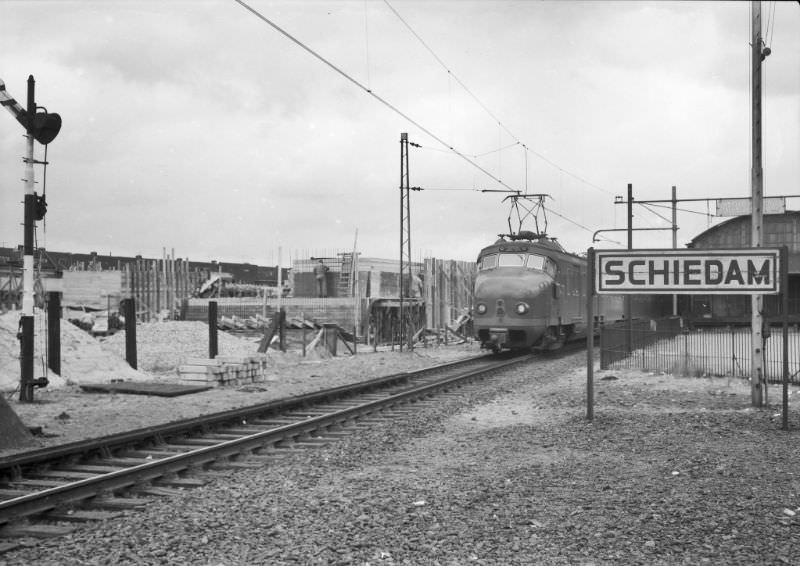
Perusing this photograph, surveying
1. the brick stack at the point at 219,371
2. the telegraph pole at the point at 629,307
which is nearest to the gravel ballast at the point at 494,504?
the brick stack at the point at 219,371

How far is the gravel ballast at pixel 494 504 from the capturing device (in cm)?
550

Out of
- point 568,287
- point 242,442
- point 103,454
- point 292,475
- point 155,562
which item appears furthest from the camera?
point 568,287

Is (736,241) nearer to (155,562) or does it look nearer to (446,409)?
(446,409)

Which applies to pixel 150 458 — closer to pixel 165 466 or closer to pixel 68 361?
pixel 165 466

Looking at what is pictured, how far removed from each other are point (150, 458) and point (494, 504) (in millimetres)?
4351

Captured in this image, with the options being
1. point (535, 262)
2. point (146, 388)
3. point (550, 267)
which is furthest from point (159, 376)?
point (550, 267)

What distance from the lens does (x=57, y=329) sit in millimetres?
15492

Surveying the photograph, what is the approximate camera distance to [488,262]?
23.7 meters

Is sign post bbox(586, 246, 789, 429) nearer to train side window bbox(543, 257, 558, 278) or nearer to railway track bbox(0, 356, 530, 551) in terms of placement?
railway track bbox(0, 356, 530, 551)

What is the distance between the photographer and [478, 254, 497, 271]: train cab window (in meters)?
23.5

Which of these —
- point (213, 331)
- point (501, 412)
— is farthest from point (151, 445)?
point (213, 331)

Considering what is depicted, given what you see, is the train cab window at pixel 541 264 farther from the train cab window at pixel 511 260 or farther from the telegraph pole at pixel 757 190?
the telegraph pole at pixel 757 190

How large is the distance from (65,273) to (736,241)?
3907 centimetres

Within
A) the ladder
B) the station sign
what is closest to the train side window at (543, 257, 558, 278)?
the station sign
